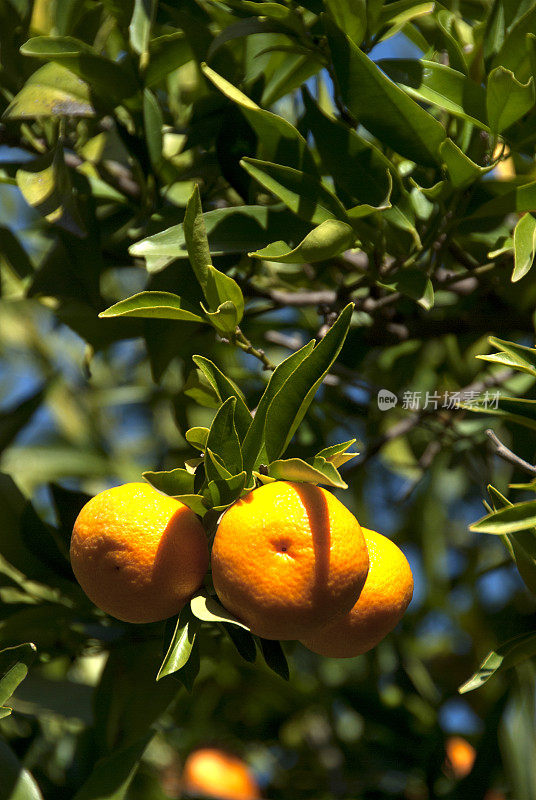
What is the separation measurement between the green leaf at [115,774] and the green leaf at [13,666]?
0.21 m

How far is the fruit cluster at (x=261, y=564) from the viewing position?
83cm

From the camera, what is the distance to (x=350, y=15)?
105 cm

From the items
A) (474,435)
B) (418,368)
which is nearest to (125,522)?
(474,435)

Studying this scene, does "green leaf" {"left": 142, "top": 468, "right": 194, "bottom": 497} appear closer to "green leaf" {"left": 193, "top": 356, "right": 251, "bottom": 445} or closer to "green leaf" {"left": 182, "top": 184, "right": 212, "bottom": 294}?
"green leaf" {"left": 193, "top": 356, "right": 251, "bottom": 445}

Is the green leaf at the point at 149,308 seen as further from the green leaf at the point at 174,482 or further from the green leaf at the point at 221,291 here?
the green leaf at the point at 174,482

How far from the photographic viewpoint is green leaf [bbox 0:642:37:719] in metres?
0.94

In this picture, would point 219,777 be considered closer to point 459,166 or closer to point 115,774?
point 115,774

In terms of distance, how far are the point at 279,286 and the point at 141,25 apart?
54cm

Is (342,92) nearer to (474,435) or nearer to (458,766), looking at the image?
(474,435)

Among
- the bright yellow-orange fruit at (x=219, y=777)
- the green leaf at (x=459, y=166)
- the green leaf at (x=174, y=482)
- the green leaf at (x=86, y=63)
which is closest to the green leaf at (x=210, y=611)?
the green leaf at (x=174, y=482)

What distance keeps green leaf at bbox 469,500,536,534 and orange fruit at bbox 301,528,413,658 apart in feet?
0.55

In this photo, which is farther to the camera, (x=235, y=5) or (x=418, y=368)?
(x=418, y=368)

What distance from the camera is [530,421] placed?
0.93 meters

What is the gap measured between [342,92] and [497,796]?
1356mm
